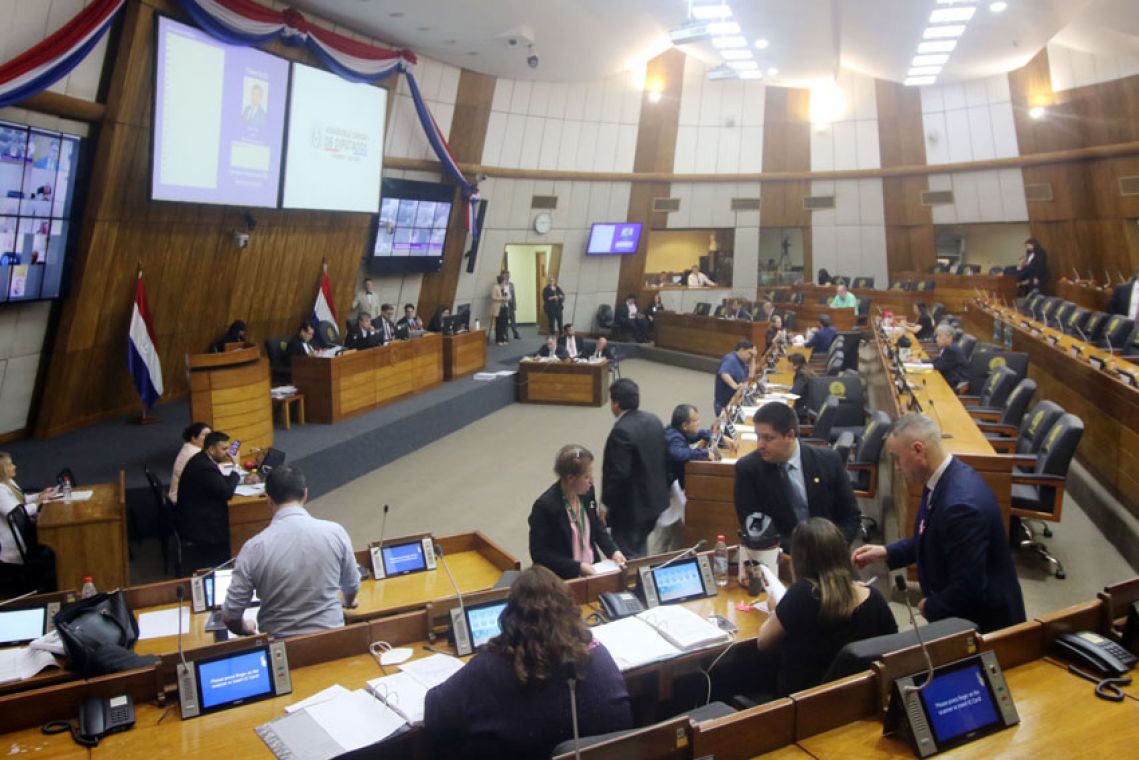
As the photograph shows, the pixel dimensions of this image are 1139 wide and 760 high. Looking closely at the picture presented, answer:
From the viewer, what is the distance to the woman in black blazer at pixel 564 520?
3574 millimetres

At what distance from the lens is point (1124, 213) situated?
12.9 meters

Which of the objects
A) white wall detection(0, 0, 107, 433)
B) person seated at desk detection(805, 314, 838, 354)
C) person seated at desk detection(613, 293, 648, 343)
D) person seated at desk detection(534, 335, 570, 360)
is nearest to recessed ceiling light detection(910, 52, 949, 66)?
person seated at desk detection(805, 314, 838, 354)

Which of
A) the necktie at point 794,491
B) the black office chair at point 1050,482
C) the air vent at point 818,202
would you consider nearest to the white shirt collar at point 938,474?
the necktie at point 794,491

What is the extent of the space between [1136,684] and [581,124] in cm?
1433

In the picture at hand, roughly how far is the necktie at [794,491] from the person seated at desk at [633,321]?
1293 centimetres

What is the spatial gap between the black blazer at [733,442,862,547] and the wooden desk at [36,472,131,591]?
368 cm

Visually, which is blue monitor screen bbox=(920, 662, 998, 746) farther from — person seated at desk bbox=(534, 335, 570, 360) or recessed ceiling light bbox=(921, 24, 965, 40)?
recessed ceiling light bbox=(921, 24, 965, 40)

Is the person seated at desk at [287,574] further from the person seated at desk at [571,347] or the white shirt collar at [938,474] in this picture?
the person seated at desk at [571,347]

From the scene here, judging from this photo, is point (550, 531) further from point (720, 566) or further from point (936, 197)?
point (936, 197)

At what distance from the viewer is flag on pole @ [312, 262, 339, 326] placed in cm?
1085

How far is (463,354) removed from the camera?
38.9 ft

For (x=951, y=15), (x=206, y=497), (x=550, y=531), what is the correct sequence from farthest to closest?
1. (x=951, y=15)
2. (x=206, y=497)
3. (x=550, y=531)

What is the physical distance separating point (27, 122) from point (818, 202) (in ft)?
45.2

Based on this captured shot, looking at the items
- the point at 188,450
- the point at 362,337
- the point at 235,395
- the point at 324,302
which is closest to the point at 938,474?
the point at 188,450
